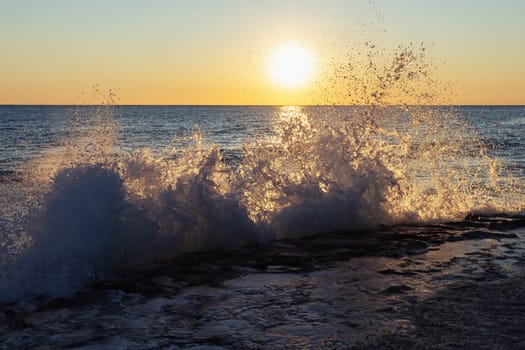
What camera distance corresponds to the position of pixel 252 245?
9.31 m

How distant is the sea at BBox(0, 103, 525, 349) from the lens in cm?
551

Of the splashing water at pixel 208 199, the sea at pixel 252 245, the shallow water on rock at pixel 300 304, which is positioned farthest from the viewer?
the splashing water at pixel 208 199

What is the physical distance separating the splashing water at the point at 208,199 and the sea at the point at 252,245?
0.08 ft

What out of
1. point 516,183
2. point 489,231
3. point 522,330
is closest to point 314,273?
point 522,330

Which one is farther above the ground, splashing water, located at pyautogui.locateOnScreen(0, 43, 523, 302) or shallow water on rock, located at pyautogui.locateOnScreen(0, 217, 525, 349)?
splashing water, located at pyautogui.locateOnScreen(0, 43, 523, 302)

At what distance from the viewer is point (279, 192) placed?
1080 centimetres

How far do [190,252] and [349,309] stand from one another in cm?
350

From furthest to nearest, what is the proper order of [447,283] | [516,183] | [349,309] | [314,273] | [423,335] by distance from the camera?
[516,183], [314,273], [447,283], [349,309], [423,335]

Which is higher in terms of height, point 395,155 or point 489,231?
point 395,155

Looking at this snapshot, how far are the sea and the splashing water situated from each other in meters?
0.02

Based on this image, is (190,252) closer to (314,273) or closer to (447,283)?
(314,273)

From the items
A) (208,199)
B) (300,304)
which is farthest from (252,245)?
(300,304)

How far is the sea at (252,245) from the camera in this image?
551cm

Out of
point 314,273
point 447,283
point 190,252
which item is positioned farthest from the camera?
point 190,252
